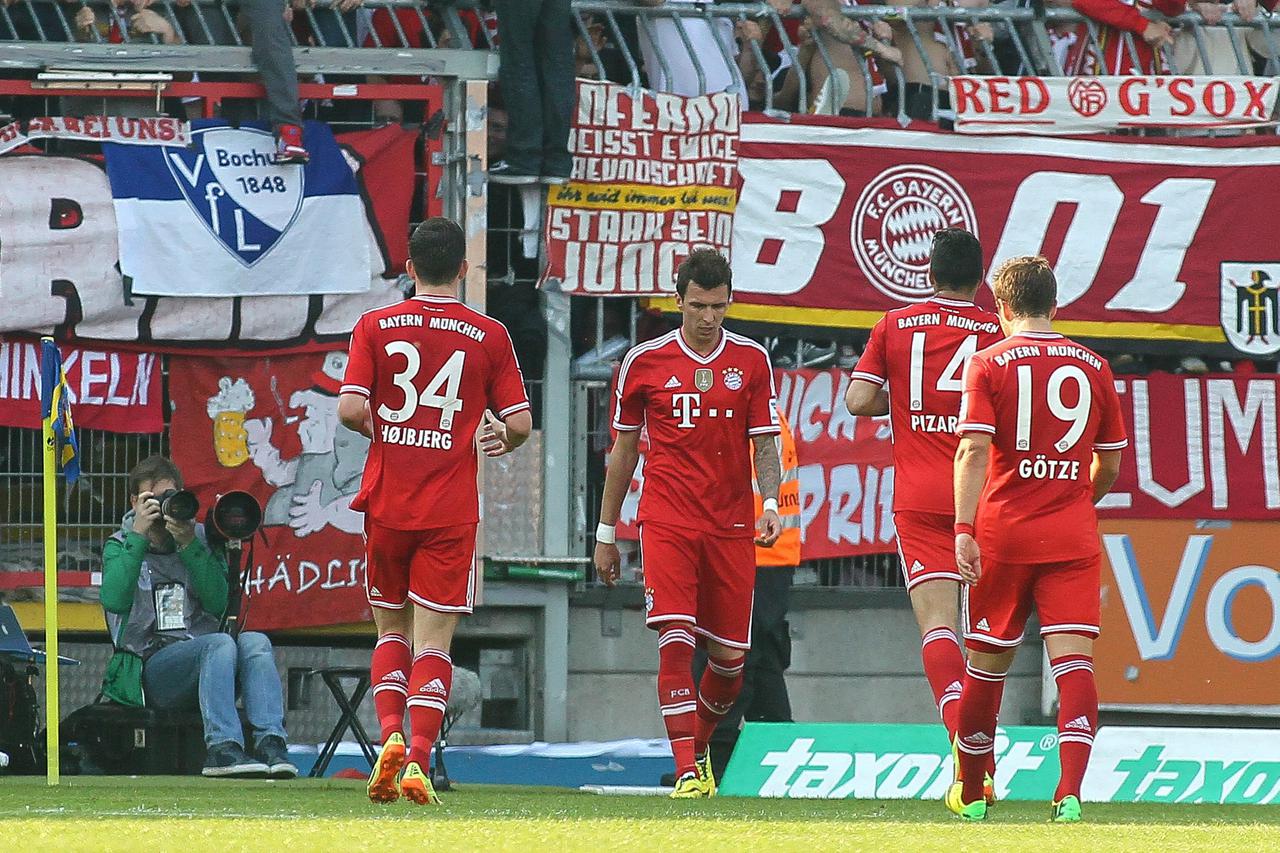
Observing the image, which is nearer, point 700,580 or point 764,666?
point 700,580

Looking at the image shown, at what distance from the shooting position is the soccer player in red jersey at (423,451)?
8180mm

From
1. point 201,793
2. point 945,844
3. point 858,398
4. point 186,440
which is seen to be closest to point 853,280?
point 186,440

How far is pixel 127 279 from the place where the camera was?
1243cm

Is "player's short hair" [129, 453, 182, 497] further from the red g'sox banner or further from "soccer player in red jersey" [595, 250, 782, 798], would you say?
the red g'sox banner

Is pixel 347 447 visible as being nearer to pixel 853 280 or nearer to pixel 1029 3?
pixel 853 280

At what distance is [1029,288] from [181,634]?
465 cm

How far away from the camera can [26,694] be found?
1009 centimetres

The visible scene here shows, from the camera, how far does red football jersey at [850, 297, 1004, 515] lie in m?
8.61

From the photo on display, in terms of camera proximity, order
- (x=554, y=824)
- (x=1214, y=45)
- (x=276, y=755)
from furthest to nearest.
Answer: (x=1214, y=45) < (x=276, y=755) < (x=554, y=824)

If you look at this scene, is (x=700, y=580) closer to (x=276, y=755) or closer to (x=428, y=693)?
(x=428, y=693)

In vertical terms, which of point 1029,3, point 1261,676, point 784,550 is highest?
point 1029,3

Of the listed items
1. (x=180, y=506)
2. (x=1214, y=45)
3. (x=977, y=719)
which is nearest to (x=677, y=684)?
(x=977, y=719)

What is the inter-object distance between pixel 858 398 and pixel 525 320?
488cm

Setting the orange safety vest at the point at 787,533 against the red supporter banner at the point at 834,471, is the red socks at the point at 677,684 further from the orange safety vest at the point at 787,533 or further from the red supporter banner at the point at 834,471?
the red supporter banner at the point at 834,471
